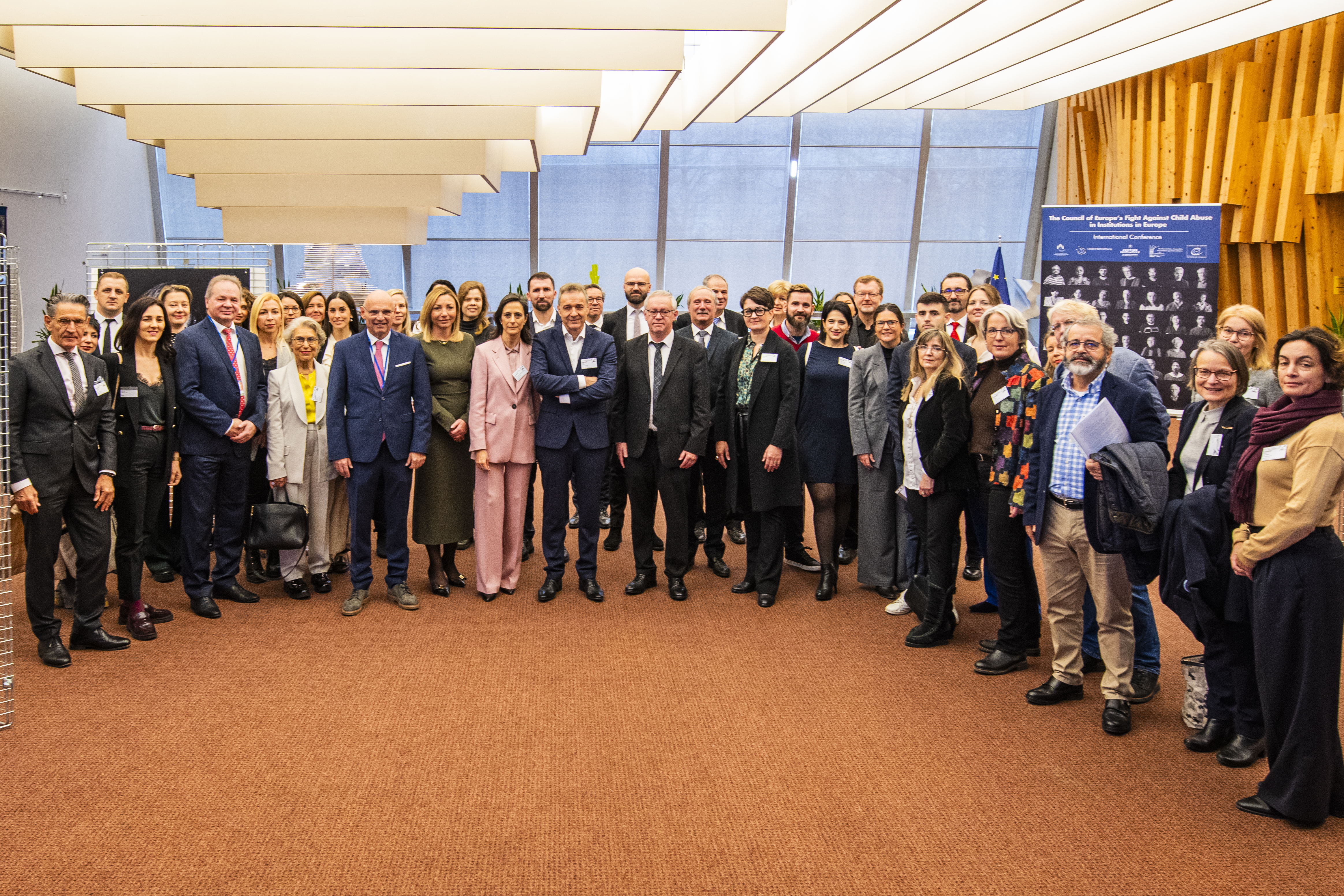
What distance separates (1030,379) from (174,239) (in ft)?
40.8

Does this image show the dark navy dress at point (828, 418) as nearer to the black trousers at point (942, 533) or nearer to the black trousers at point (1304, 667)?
the black trousers at point (942, 533)

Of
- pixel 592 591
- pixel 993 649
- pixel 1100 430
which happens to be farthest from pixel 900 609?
pixel 1100 430

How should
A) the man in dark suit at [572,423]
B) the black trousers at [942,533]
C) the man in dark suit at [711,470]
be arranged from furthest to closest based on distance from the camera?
the man in dark suit at [711,470], the man in dark suit at [572,423], the black trousers at [942,533]

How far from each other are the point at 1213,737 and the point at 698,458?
2686 mm

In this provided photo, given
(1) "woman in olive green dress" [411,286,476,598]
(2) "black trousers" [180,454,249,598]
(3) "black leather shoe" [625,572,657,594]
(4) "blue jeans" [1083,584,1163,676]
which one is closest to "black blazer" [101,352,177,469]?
(2) "black trousers" [180,454,249,598]

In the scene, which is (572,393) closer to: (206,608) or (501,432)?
(501,432)

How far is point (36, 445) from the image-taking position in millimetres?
3566

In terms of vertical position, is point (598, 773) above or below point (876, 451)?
below

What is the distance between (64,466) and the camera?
3617 mm

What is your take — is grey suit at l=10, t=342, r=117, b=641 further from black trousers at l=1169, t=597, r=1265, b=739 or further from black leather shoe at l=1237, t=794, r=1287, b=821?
black leather shoe at l=1237, t=794, r=1287, b=821

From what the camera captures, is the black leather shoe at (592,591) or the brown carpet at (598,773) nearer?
the brown carpet at (598,773)

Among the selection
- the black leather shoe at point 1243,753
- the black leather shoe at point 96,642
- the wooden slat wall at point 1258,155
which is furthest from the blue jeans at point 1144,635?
the wooden slat wall at point 1258,155

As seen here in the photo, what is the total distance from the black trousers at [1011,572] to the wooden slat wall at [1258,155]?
21.8ft

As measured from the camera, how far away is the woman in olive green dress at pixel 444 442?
15.4 ft
